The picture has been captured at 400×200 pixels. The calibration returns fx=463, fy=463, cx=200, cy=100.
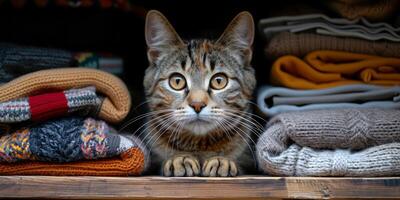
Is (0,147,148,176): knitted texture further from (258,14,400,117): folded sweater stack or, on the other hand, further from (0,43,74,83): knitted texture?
(258,14,400,117): folded sweater stack

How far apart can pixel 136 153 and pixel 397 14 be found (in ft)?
2.76

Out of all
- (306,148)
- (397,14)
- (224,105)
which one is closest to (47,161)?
(224,105)

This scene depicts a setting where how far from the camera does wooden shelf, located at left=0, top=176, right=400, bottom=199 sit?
3.32ft

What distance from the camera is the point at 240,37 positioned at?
1380 mm

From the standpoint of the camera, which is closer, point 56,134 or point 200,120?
point 56,134

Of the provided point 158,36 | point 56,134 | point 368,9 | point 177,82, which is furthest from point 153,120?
point 368,9

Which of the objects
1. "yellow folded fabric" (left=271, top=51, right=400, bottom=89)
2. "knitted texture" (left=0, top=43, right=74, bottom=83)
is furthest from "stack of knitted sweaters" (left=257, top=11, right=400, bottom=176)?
"knitted texture" (left=0, top=43, right=74, bottom=83)

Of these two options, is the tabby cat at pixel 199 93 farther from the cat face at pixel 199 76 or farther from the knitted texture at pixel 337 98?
the knitted texture at pixel 337 98

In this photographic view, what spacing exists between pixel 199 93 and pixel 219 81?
0.35ft

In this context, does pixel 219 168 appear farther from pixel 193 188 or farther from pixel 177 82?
pixel 177 82

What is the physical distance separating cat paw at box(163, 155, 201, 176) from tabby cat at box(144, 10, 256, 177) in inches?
1.0

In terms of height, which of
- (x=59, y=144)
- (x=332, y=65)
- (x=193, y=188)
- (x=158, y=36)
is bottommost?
(x=193, y=188)

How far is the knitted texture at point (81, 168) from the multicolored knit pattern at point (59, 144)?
0.05 feet

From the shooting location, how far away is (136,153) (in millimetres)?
1095
